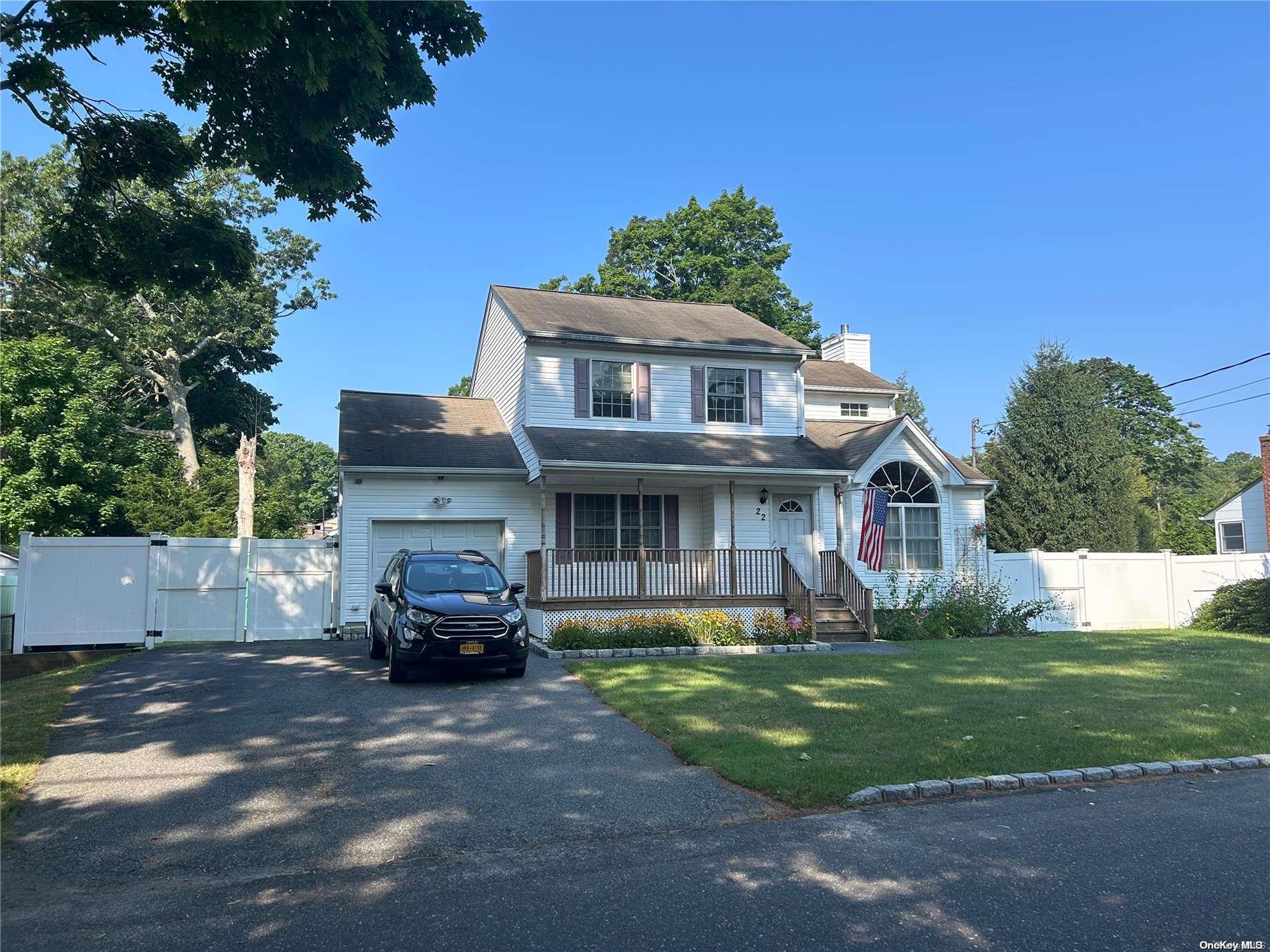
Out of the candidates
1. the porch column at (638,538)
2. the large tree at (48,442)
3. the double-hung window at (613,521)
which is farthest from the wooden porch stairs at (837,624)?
the large tree at (48,442)

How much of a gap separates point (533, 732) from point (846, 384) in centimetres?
2201

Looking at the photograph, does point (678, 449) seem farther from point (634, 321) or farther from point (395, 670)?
point (395, 670)

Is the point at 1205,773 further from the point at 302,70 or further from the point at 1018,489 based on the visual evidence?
the point at 1018,489

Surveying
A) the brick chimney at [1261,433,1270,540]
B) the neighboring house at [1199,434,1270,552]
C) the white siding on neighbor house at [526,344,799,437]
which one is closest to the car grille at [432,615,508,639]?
the white siding on neighbor house at [526,344,799,437]

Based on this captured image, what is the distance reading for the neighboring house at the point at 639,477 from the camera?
17031 millimetres

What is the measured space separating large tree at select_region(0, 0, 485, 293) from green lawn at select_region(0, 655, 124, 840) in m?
5.59

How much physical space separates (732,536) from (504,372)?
822 centimetres

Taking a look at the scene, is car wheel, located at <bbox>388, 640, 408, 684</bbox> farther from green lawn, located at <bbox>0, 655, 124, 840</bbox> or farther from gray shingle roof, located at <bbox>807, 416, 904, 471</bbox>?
gray shingle roof, located at <bbox>807, 416, 904, 471</bbox>

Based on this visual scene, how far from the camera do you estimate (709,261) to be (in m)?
40.6

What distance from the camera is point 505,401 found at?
71.8 feet

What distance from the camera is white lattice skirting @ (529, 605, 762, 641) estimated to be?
15766 millimetres

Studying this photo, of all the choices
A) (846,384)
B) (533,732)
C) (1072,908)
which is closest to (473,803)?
(533,732)

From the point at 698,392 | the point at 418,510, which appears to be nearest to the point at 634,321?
the point at 698,392

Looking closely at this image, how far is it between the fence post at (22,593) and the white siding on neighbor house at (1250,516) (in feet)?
128
